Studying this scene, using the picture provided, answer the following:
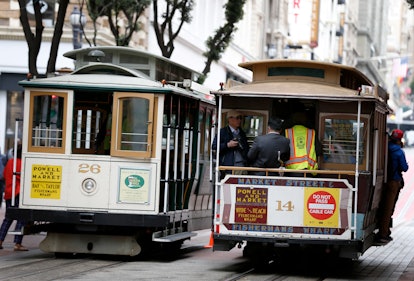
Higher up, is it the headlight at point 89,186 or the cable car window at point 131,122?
the cable car window at point 131,122

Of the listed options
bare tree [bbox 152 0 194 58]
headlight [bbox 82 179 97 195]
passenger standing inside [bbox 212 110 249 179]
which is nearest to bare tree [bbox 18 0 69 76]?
headlight [bbox 82 179 97 195]

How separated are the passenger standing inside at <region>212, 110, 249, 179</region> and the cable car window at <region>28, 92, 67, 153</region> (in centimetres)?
272

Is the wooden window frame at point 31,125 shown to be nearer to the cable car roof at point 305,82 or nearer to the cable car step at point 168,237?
the cable car step at point 168,237

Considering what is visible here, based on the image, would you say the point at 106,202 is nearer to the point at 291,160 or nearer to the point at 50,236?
the point at 50,236

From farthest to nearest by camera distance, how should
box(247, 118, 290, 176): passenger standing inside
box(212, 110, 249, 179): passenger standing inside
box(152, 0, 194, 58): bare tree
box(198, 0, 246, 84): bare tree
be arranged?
box(198, 0, 246, 84): bare tree
box(152, 0, 194, 58): bare tree
box(212, 110, 249, 179): passenger standing inside
box(247, 118, 290, 176): passenger standing inside

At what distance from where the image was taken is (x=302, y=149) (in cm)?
1730

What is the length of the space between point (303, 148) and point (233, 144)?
3.33ft

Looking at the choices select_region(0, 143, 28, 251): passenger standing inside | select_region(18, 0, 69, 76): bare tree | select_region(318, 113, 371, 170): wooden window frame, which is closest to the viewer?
select_region(318, 113, 371, 170): wooden window frame

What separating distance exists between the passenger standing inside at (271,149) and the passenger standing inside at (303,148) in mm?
165

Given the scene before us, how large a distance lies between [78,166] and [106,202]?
0.71m

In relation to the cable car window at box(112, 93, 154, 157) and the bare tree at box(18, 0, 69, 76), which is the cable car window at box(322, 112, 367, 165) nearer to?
the cable car window at box(112, 93, 154, 157)

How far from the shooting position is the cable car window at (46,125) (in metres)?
18.6

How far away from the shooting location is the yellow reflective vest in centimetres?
1714

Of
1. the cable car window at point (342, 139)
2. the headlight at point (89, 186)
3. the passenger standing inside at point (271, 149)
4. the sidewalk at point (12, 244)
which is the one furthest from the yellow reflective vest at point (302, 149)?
the sidewalk at point (12, 244)
